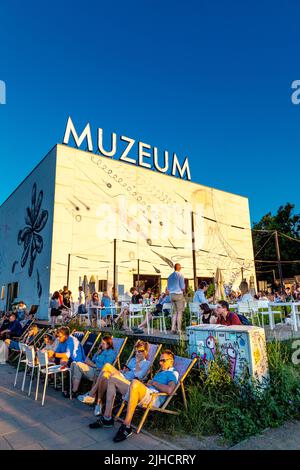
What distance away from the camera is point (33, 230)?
21406mm

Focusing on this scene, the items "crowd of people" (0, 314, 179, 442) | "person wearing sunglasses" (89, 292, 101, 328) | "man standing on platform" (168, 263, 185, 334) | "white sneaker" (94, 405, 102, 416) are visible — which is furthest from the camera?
"person wearing sunglasses" (89, 292, 101, 328)

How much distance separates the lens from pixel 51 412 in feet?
15.2

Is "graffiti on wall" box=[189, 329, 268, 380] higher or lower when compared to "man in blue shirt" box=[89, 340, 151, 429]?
higher

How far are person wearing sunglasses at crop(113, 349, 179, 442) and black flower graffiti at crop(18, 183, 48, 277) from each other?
1697 cm

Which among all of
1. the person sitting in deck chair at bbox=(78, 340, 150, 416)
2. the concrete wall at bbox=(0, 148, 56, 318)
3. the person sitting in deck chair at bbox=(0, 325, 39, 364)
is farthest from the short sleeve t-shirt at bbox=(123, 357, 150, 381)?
the concrete wall at bbox=(0, 148, 56, 318)

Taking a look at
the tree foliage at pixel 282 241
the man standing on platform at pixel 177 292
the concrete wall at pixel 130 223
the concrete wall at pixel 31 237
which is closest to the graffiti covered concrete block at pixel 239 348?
the man standing on platform at pixel 177 292

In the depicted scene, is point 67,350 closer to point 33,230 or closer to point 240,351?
point 240,351

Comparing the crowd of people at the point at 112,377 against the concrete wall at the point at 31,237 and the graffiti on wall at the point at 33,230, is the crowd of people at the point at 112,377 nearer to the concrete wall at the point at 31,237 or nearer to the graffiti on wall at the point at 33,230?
the concrete wall at the point at 31,237

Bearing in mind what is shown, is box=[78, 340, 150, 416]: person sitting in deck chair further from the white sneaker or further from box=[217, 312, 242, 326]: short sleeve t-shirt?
box=[217, 312, 242, 326]: short sleeve t-shirt

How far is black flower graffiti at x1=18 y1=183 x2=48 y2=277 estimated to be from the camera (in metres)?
20.3

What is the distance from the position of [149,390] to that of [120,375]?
605 mm

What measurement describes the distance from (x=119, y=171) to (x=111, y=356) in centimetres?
1812

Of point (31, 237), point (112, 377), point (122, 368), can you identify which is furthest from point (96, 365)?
point (31, 237)

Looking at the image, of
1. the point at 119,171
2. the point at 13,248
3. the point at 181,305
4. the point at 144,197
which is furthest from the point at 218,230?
the point at 181,305
